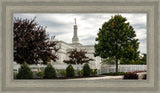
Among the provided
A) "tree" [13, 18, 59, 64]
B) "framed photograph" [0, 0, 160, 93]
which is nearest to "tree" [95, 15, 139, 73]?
"framed photograph" [0, 0, 160, 93]

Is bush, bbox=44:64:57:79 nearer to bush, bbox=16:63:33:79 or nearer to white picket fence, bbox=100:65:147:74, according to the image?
bush, bbox=16:63:33:79

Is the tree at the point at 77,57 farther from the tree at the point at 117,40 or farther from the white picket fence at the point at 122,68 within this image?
the tree at the point at 117,40

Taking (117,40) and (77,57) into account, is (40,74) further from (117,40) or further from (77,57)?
(117,40)

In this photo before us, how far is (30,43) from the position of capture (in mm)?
7488

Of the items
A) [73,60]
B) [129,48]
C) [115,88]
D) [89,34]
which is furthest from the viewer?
[73,60]

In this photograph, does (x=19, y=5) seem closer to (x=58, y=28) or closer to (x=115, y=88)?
(x=115, y=88)

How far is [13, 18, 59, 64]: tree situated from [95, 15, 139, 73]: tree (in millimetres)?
3557

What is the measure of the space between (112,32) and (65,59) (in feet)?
13.2

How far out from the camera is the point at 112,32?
1024 cm

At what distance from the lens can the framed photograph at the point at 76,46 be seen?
4.31 metres

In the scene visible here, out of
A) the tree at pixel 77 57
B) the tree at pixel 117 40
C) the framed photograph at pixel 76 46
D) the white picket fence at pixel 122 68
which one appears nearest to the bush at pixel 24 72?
the framed photograph at pixel 76 46

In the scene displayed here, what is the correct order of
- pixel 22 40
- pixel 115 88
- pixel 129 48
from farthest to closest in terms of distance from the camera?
pixel 129 48 → pixel 22 40 → pixel 115 88

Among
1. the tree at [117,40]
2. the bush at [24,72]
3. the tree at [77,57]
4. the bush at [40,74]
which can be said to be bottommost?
the bush at [40,74]

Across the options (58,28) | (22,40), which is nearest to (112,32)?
(58,28)
